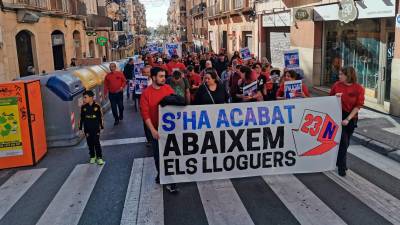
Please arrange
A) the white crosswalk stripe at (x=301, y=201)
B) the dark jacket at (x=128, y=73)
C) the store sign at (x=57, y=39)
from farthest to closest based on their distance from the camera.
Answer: the store sign at (x=57, y=39), the dark jacket at (x=128, y=73), the white crosswalk stripe at (x=301, y=201)

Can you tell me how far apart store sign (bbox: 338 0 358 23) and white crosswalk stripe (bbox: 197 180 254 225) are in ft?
27.6

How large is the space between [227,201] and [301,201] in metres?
1.03

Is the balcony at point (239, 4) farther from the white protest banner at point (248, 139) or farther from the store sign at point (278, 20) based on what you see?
the white protest banner at point (248, 139)

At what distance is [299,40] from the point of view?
16.7 meters

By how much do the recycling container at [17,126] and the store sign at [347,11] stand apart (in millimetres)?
9629

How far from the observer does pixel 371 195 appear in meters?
5.48

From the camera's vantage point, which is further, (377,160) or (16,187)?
(377,160)

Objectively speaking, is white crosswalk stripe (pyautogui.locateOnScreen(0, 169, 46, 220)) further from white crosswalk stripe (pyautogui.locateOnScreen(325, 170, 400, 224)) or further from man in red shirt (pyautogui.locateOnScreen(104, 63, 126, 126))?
white crosswalk stripe (pyautogui.locateOnScreen(325, 170, 400, 224))

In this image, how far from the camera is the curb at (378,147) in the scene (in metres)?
7.26

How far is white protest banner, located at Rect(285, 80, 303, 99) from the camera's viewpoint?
736cm

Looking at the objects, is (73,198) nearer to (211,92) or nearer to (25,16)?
(211,92)

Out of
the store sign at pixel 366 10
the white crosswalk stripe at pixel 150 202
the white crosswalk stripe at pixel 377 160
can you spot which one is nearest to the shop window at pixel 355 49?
the store sign at pixel 366 10

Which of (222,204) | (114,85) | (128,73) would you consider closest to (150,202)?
(222,204)

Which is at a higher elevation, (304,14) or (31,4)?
(31,4)
